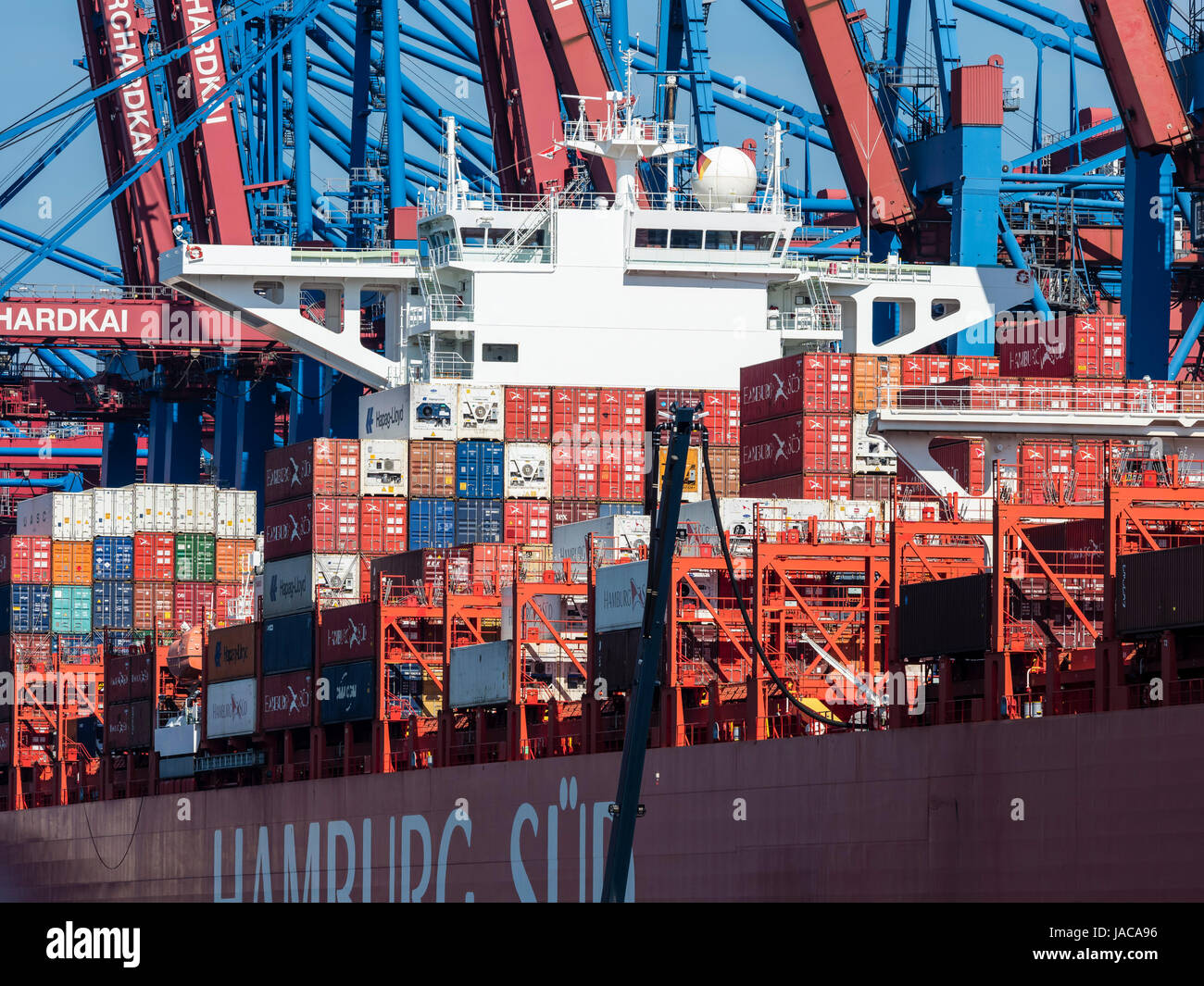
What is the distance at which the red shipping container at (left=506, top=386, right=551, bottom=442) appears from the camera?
53625 millimetres

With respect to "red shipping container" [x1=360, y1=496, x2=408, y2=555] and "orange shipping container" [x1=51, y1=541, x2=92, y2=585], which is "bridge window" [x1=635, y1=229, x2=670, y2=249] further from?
"orange shipping container" [x1=51, y1=541, x2=92, y2=585]

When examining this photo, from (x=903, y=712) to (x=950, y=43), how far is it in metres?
33.2

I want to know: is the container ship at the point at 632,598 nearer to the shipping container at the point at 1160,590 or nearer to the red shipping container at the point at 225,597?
the shipping container at the point at 1160,590

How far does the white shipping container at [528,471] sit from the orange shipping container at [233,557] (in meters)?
16.1

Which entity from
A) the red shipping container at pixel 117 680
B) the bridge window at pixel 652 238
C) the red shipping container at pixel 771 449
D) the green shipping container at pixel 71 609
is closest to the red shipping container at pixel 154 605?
the green shipping container at pixel 71 609

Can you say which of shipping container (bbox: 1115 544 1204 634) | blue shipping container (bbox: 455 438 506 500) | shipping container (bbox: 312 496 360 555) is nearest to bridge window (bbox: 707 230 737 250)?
blue shipping container (bbox: 455 438 506 500)

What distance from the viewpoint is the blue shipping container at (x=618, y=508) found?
51.9 meters

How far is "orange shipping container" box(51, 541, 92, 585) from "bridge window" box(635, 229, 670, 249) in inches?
716

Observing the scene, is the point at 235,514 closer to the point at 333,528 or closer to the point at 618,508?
the point at 333,528

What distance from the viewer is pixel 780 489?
150 feet

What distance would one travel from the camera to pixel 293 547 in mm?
53125
